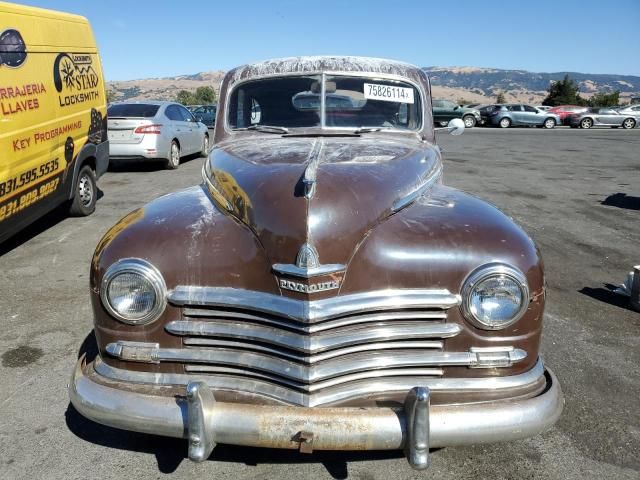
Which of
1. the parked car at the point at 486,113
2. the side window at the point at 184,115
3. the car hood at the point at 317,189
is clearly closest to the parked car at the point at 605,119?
the parked car at the point at 486,113

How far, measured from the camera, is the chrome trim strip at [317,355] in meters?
2.17

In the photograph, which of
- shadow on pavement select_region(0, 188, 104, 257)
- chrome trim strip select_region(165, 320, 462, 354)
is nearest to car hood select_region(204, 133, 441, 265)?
chrome trim strip select_region(165, 320, 462, 354)

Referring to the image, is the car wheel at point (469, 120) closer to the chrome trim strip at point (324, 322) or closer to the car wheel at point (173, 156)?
the car wheel at point (173, 156)

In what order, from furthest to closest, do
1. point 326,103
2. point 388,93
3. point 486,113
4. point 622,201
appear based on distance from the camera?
point 486,113, point 622,201, point 388,93, point 326,103

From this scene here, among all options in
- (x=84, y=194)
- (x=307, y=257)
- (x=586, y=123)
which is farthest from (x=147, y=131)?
(x=586, y=123)

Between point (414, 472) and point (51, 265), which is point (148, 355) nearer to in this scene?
point (414, 472)

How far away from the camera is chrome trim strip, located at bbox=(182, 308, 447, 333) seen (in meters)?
2.16

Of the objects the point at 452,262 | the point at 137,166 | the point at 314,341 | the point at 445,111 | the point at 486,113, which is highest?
the point at 452,262

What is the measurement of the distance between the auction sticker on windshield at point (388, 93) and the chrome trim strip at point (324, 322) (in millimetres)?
2245

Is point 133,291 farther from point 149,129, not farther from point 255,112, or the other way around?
point 149,129

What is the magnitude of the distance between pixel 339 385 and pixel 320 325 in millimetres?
277

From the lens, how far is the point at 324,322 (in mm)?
2170

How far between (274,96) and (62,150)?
3795 millimetres

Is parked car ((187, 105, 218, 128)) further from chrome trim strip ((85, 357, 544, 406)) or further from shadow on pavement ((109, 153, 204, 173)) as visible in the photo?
chrome trim strip ((85, 357, 544, 406))
